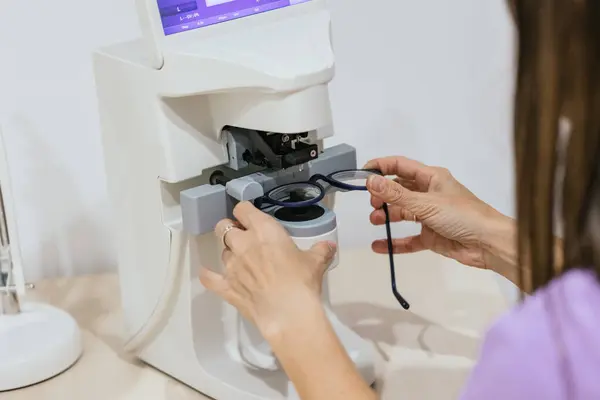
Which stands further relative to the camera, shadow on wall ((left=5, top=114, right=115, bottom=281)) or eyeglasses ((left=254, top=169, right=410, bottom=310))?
shadow on wall ((left=5, top=114, right=115, bottom=281))

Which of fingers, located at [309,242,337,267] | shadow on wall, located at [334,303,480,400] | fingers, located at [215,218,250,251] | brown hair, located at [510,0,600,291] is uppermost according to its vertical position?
brown hair, located at [510,0,600,291]

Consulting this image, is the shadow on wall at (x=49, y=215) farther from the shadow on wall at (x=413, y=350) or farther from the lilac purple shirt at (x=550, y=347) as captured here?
the lilac purple shirt at (x=550, y=347)

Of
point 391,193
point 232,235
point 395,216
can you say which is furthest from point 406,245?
point 232,235

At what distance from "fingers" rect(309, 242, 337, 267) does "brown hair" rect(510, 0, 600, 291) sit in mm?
252

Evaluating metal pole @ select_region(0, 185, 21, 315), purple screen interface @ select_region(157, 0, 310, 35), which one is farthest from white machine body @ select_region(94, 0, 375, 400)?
metal pole @ select_region(0, 185, 21, 315)

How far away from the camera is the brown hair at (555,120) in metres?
0.48

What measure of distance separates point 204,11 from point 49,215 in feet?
1.62

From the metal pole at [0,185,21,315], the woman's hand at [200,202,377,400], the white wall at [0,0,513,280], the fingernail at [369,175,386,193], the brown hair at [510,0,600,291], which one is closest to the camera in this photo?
the brown hair at [510,0,600,291]

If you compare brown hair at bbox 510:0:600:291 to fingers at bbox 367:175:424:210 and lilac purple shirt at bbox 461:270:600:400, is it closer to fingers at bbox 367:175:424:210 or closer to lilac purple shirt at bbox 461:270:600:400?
lilac purple shirt at bbox 461:270:600:400

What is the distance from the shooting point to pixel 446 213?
2.93 feet

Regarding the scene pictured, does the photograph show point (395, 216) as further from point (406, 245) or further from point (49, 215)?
point (49, 215)

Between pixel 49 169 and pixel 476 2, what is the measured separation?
63 centimetres

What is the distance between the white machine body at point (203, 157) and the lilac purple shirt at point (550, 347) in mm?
291

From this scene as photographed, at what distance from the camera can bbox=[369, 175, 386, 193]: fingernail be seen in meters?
0.83
